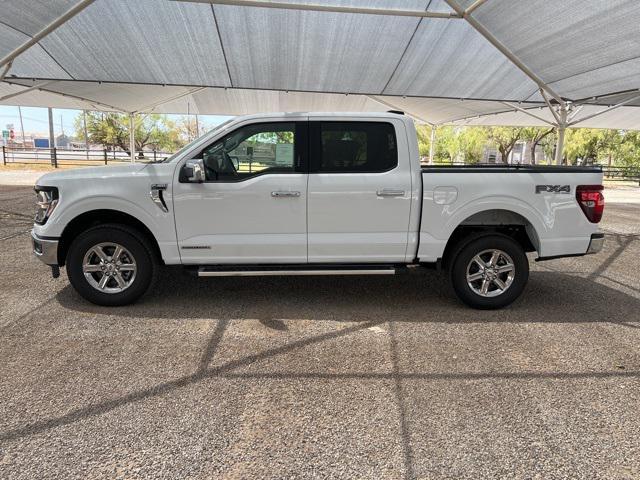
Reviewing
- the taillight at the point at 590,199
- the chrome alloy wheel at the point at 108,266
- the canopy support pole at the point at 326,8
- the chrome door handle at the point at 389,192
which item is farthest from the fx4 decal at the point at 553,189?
the canopy support pole at the point at 326,8

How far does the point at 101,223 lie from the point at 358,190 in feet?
8.69

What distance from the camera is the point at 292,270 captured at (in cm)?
479

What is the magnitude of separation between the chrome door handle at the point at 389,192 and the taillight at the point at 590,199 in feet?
6.10

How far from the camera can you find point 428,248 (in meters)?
4.86

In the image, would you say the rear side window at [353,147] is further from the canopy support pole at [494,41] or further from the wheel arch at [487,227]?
the canopy support pole at [494,41]

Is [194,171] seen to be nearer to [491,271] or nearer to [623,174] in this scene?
[491,271]

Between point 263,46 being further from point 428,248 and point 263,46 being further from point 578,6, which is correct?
point 428,248

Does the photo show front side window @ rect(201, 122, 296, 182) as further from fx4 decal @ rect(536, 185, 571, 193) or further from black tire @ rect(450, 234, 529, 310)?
fx4 decal @ rect(536, 185, 571, 193)

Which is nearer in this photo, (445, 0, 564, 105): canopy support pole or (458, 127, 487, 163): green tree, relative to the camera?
(445, 0, 564, 105): canopy support pole

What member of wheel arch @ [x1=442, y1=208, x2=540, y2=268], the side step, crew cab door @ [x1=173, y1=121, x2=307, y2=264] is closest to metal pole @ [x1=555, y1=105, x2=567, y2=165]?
wheel arch @ [x1=442, y1=208, x2=540, y2=268]

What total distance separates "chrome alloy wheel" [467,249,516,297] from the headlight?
169 inches

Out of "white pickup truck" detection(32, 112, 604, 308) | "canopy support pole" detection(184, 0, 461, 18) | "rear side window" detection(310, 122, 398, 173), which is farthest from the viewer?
"canopy support pole" detection(184, 0, 461, 18)

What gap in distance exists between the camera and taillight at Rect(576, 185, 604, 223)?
484 cm

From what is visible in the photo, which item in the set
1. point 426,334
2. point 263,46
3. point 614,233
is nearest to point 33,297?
point 426,334
